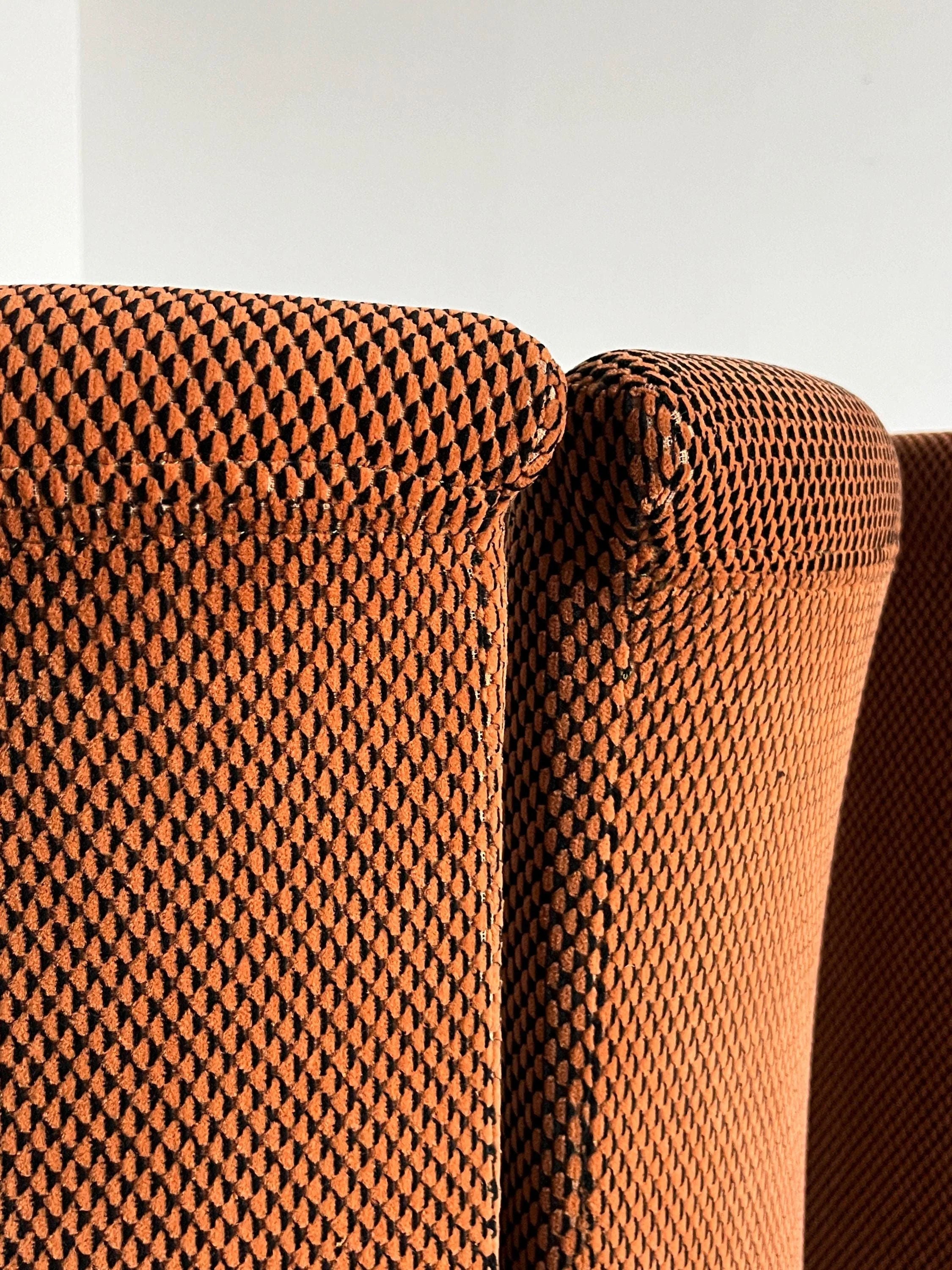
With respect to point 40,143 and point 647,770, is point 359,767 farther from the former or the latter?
point 40,143

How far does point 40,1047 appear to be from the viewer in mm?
273

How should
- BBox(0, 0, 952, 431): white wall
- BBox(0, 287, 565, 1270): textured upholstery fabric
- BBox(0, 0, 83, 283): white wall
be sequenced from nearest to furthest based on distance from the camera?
1. BBox(0, 287, 565, 1270): textured upholstery fabric
2. BBox(0, 0, 83, 283): white wall
3. BBox(0, 0, 952, 431): white wall

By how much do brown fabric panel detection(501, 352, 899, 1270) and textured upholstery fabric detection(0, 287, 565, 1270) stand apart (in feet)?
0.19

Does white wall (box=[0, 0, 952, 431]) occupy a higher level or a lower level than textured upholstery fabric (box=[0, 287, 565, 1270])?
higher

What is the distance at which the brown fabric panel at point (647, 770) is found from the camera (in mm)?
346

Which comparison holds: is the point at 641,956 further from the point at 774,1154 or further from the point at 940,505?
the point at 940,505

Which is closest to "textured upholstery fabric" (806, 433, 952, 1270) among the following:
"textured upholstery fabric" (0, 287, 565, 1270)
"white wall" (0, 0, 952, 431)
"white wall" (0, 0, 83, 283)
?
"textured upholstery fabric" (0, 287, 565, 1270)

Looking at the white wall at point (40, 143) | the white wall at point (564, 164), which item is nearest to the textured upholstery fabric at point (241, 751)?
the white wall at point (40, 143)

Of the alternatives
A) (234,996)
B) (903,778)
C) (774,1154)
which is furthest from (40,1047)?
(903,778)

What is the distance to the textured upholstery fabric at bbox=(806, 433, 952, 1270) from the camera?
25.3 inches

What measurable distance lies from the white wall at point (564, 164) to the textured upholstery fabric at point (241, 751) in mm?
1398

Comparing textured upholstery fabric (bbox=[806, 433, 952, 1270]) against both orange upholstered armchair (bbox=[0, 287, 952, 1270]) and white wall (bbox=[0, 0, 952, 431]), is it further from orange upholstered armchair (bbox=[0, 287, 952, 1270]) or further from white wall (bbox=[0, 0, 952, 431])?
white wall (bbox=[0, 0, 952, 431])

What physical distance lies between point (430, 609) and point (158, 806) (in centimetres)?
8

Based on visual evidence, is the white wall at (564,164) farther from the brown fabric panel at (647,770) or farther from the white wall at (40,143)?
the brown fabric panel at (647,770)
